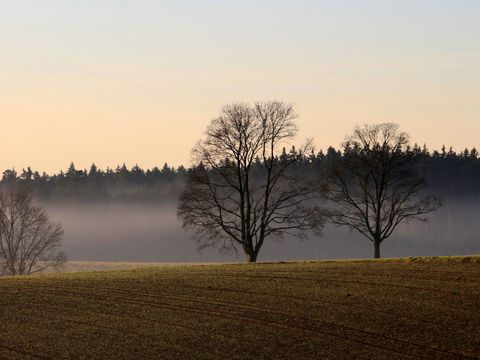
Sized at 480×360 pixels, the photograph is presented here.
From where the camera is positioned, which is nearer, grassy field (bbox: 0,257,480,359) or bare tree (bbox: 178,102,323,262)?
grassy field (bbox: 0,257,480,359)

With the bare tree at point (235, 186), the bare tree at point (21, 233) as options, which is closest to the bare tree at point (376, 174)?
the bare tree at point (235, 186)

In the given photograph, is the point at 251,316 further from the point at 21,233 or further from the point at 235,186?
the point at 21,233

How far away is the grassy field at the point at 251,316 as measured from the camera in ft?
89.8

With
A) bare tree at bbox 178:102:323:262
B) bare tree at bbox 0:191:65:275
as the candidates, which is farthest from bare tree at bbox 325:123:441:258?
bare tree at bbox 0:191:65:275

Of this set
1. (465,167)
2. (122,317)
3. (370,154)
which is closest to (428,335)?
(122,317)

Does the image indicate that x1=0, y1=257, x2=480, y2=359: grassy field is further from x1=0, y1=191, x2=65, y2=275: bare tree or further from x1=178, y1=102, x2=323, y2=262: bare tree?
x1=0, y1=191, x2=65, y2=275: bare tree

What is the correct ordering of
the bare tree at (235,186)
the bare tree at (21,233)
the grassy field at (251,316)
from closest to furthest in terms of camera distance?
the grassy field at (251,316)
the bare tree at (235,186)
the bare tree at (21,233)

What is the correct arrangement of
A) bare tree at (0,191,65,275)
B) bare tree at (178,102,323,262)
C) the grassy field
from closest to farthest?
the grassy field, bare tree at (178,102,323,262), bare tree at (0,191,65,275)

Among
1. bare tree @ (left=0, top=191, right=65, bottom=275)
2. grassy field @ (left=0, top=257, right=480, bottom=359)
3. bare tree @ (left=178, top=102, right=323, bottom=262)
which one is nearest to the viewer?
grassy field @ (left=0, top=257, right=480, bottom=359)

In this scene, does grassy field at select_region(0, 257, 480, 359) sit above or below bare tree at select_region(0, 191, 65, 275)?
below

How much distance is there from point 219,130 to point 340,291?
34.1 m

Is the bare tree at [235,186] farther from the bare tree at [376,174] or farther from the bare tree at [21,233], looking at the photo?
the bare tree at [21,233]

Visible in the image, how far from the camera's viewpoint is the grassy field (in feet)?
89.8

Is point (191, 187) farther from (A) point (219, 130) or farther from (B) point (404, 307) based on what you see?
(B) point (404, 307)
